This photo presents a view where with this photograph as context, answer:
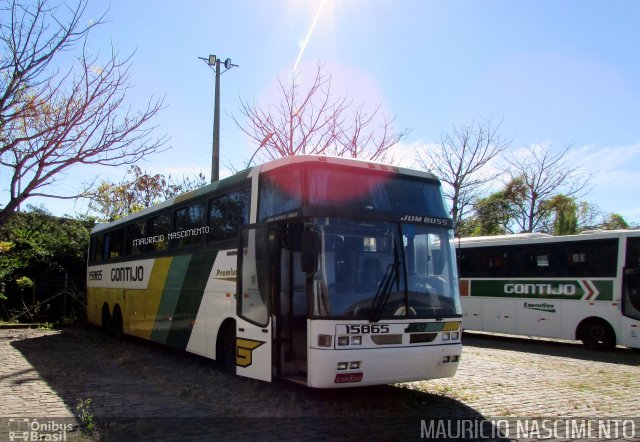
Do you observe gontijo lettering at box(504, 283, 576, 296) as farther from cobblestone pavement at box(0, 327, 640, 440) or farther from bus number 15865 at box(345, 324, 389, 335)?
bus number 15865 at box(345, 324, 389, 335)

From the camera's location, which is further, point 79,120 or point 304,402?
point 79,120

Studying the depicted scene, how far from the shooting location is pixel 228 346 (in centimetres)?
926

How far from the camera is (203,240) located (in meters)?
10.2

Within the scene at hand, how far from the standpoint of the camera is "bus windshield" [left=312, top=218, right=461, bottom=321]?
6.99m

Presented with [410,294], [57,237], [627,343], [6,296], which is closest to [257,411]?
[410,294]

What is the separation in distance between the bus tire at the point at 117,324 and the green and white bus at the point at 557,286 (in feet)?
31.1

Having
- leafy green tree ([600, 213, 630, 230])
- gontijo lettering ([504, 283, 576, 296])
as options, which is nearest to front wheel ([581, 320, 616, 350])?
gontijo lettering ([504, 283, 576, 296])

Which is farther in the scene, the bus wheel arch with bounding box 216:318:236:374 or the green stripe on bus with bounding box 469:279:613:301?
the green stripe on bus with bounding box 469:279:613:301

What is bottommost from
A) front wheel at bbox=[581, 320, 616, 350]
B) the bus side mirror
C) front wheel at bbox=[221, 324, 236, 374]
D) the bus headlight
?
front wheel at bbox=[581, 320, 616, 350]

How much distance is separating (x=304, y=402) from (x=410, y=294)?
212 cm

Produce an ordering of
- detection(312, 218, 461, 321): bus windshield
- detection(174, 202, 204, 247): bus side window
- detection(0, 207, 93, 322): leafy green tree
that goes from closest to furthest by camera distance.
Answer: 1. detection(312, 218, 461, 321): bus windshield
2. detection(174, 202, 204, 247): bus side window
3. detection(0, 207, 93, 322): leafy green tree

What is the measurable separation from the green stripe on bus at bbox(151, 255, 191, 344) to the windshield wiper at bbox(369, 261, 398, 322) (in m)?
4.90

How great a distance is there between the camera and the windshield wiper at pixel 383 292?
23.1 ft

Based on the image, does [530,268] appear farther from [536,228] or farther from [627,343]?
[536,228]
